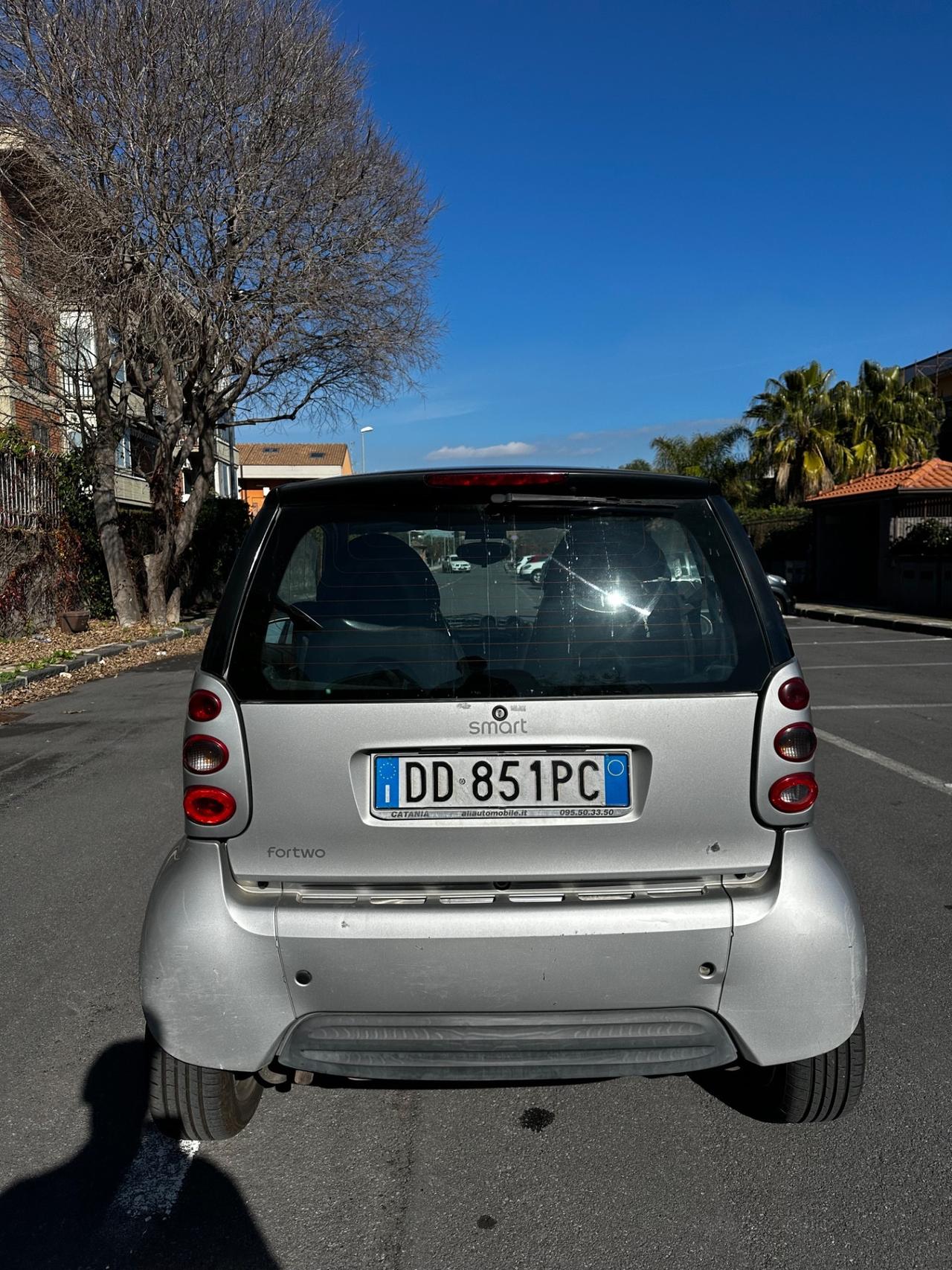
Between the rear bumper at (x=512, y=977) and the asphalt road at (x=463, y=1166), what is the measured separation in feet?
1.18

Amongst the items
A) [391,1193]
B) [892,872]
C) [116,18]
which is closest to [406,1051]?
[391,1193]

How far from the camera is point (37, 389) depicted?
17266 millimetres

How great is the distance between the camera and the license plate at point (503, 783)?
2365 mm

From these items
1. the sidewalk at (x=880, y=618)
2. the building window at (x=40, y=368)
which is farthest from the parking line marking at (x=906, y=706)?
the building window at (x=40, y=368)

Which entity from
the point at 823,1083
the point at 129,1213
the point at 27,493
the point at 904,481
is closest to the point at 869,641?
the point at 904,481

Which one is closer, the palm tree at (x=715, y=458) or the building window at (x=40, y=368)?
the building window at (x=40, y=368)

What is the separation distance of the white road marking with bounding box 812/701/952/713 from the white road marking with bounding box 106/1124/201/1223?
7977mm

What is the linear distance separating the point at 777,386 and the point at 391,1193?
38184mm

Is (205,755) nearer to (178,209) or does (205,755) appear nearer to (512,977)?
(512,977)

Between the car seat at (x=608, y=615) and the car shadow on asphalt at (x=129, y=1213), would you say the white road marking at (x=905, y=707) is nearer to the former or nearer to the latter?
the car seat at (x=608, y=615)

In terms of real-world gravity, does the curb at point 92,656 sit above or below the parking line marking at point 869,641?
above

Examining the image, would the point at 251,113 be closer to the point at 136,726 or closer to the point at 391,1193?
the point at 136,726

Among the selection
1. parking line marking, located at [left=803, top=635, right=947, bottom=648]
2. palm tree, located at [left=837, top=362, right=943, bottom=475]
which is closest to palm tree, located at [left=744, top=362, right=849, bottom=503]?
palm tree, located at [left=837, top=362, right=943, bottom=475]

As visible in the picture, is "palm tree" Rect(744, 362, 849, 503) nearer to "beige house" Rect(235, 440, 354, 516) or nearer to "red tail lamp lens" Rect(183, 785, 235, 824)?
"red tail lamp lens" Rect(183, 785, 235, 824)
